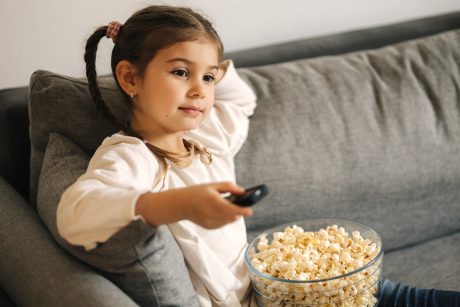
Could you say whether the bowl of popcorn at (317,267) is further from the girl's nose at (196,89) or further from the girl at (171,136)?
the girl's nose at (196,89)

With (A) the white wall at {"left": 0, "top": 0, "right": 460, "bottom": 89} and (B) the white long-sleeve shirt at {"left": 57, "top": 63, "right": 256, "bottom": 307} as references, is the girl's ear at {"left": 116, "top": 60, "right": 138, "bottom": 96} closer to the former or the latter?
(B) the white long-sleeve shirt at {"left": 57, "top": 63, "right": 256, "bottom": 307}

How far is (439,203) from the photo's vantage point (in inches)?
71.5

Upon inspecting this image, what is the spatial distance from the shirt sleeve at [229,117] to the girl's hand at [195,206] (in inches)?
19.4

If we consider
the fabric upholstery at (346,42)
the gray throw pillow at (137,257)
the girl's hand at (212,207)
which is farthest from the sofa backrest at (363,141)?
the girl's hand at (212,207)

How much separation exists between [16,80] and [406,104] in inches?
45.9

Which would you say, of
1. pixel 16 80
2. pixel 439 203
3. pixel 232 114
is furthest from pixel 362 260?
pixel 16 80

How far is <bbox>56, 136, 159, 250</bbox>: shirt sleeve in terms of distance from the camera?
39.8 inches

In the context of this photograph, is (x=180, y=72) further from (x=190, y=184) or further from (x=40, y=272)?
(x=40, y=272)

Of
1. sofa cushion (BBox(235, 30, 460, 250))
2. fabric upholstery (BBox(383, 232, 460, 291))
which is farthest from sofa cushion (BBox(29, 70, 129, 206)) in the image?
fabric upholstery (BBox(383, 232, 460, 291))

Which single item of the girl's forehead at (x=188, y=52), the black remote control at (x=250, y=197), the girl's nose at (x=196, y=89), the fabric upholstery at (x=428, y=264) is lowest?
the fabric upholstery at (x=428, y=264)

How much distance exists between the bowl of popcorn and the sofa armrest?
0.34 meters

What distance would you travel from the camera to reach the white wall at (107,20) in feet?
5.65

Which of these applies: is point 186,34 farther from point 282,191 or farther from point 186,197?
point 282,191

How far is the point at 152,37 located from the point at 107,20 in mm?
576
